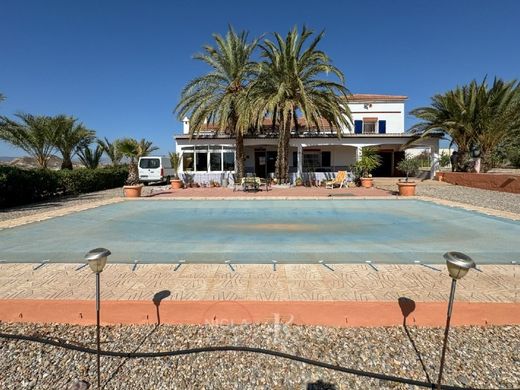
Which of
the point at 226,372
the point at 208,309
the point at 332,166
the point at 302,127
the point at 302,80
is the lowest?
the point at 226,372

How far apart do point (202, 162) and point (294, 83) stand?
9.56m

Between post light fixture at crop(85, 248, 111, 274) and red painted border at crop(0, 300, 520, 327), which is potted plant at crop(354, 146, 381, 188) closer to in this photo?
red painted border at crop(0, 300, 520, 327)

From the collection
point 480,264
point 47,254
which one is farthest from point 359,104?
point 47,254

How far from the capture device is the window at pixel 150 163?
80.0ft

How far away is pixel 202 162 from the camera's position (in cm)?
2383

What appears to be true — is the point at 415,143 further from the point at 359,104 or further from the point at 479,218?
the point at 479,218

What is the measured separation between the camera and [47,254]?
5.98 meters

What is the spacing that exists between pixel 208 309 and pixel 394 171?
94.0 ft

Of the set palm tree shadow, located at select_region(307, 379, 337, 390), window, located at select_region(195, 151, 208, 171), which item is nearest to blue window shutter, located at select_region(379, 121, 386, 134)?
window, located at select_region(195, 151, 208, 171)

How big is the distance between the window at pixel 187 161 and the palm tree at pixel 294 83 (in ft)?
24.2

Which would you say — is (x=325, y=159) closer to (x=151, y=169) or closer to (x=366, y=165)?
A: (x=366, y=165)

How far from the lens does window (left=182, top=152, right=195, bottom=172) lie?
23.5 m

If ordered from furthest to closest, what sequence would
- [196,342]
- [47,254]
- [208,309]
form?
[47,254]
[208,309]
[196,342]

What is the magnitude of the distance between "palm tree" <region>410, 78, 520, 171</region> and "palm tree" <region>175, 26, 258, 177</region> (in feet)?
46.5
